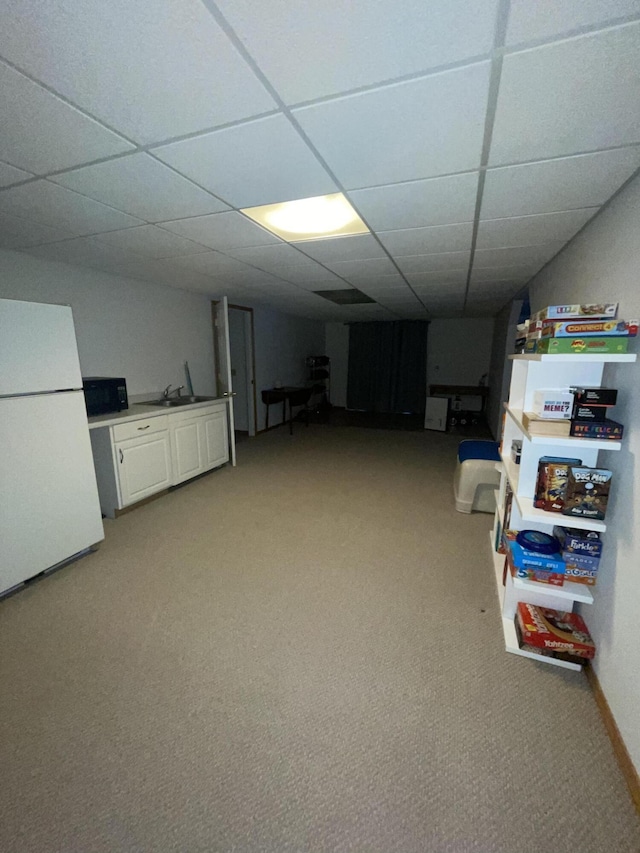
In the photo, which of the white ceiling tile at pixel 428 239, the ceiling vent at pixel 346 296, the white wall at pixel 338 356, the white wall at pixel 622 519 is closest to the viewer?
the white wall at pixel 622 519

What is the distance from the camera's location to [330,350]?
8617mm

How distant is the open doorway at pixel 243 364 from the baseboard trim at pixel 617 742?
5177mm

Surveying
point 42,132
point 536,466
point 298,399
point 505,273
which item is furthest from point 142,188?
point 298,399

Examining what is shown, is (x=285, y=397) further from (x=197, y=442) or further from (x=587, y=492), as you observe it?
(x=587, y=492)

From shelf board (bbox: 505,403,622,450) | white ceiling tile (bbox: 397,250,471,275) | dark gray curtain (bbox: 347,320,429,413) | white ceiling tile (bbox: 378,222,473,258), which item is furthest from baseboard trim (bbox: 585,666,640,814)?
dark gray curtain (bbox: 347,320,429,413)

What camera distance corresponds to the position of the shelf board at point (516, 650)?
5.13 ft

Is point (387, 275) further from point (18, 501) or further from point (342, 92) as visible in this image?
point (18, 501)

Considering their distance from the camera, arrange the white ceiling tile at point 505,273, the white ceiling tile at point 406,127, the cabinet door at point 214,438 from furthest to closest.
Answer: the cabinet door at point 214,438 → the white ceiling tile at point 505,273 → the white ceiling tile at point 406,127

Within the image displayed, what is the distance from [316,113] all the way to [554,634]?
2378 millimetres

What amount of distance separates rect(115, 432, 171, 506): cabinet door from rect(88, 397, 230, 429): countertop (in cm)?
21

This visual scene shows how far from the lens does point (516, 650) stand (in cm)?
164

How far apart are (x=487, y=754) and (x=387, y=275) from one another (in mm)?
3582

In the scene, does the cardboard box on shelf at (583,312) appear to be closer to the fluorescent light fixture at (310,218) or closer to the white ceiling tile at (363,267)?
the fluorescent light fixture at (310,218)

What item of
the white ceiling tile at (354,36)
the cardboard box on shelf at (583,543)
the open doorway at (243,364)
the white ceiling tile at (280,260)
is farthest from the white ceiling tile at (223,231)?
the open doorway at (243,364)
